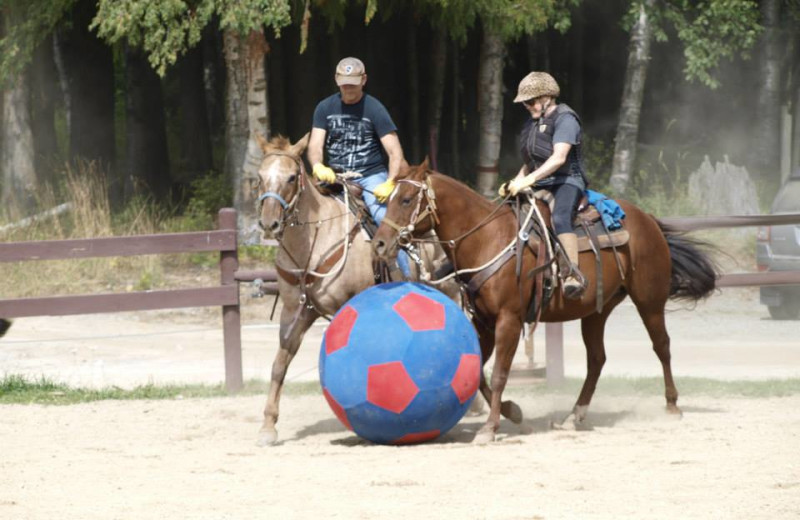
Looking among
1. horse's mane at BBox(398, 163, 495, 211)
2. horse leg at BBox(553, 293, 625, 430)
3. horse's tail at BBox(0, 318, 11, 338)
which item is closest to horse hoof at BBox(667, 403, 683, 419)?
horse leg at BBox(553, 293, 625, 430)

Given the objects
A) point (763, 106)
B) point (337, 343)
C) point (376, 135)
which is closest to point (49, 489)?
point (337, 343)

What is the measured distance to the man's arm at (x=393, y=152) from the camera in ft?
31.6

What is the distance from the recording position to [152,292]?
40.0 feet

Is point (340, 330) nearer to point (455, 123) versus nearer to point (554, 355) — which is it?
point (554, 355)

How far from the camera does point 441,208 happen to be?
9281 mm

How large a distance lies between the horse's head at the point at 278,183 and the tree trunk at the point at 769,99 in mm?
17576

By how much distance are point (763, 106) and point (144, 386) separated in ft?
54.7

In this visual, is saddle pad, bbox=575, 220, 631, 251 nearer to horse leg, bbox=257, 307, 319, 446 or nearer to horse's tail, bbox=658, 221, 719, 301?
horse's tail, bbox=658, 221, 719, 301

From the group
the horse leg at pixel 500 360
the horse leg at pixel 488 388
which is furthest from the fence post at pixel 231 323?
the horse leg at pixel 500 360

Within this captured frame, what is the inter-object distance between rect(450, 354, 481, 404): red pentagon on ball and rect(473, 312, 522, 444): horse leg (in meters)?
0.38

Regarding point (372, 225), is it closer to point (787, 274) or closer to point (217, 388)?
point (217, 388)

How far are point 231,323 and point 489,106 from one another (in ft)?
35.5

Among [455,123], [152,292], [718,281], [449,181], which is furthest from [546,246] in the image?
[455,123]

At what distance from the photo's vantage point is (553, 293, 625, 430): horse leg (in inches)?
401
